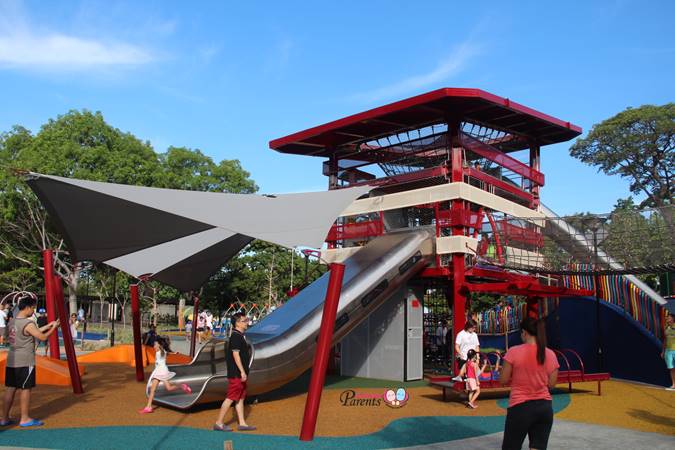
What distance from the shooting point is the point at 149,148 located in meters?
42.6

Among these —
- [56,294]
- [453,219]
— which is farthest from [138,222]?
[453,219]

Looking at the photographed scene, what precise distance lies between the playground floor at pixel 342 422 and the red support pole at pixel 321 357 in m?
0.26

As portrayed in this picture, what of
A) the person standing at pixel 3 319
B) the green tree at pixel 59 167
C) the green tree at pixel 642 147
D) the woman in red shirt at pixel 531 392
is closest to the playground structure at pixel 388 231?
the woman in red shirt at pixel 531 392

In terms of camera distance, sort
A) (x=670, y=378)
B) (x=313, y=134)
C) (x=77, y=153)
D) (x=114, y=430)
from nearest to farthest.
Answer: (x=114, y=430) → (x=670, y=378) → (x=313, y=134) → (x=77, y=153)

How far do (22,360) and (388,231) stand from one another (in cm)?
1116

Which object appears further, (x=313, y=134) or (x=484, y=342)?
(x=484, y=342)

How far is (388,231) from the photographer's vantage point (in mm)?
18219

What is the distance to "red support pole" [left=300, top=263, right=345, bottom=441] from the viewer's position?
8.62m

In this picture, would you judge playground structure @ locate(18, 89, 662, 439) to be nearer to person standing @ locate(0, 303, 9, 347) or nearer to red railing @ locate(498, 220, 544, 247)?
red railing @ locate(498, 220, 544, 247)

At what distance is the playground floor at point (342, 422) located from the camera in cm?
855

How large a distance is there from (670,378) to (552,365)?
11.4 meters

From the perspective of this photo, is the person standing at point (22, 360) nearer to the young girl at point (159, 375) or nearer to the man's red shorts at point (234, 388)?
the young girl at point (159, 375)

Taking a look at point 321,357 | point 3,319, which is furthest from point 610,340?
point 3,319

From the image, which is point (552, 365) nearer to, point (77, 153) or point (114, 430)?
point (114, 430)
